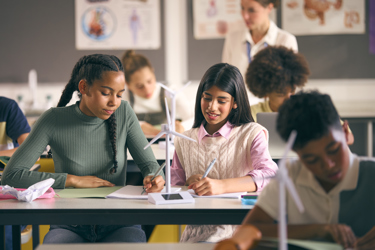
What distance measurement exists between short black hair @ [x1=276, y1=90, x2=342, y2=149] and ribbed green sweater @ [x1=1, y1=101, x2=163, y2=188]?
37.7 inches

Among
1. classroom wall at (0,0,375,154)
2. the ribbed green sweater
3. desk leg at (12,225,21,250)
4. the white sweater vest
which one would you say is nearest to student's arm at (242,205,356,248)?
the white sweater vest

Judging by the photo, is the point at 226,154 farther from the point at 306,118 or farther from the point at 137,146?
the point at 306,118

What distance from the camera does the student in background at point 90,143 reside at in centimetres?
166

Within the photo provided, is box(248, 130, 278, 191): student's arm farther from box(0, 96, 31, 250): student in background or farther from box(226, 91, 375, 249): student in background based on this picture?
box(0, 96, 31, 250): student in background

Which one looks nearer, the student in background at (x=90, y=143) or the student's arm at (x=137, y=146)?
the student in background at (x=90, y=143)

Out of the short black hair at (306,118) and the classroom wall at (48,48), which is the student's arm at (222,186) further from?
the classroom wall at (48,48)

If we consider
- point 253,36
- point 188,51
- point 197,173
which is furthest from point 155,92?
point 197,173

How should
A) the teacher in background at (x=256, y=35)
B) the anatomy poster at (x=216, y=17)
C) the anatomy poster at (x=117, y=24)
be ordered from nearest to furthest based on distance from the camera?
the teacher in background at (x=256, y=35)
the anatomy poster at (x=216, y=17)
the anatomy poster at (x=117, y=24)

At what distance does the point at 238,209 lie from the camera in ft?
4.42

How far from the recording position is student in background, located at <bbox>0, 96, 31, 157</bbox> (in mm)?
2455

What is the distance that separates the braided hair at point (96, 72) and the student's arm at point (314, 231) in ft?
3.28

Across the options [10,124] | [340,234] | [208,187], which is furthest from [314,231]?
[10,124]

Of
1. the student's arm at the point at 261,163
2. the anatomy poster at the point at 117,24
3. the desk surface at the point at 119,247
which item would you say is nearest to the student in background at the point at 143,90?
the anatomy poster at the point at 117,24

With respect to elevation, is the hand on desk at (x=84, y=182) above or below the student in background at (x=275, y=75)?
below
